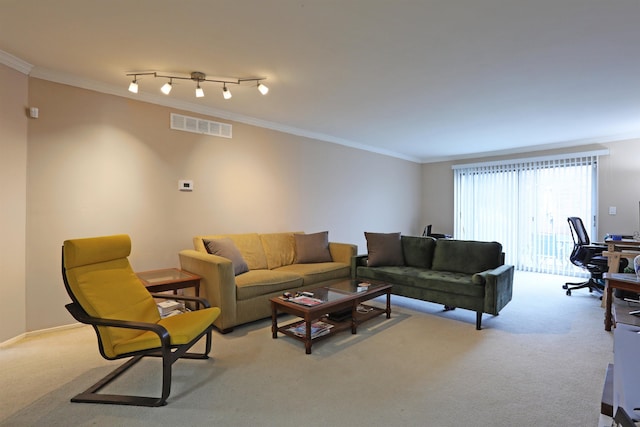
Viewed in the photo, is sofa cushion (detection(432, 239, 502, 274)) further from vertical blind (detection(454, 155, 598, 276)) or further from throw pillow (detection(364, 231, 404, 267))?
vertical blind (detection(454, 155, 598, 276))

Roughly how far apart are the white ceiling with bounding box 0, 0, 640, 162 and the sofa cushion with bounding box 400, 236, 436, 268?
174 centimetres

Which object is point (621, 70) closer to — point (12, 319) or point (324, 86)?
point (324, 86)

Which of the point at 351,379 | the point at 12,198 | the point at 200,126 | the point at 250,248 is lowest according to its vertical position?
the point at 351,379

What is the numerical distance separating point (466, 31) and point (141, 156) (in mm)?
3409

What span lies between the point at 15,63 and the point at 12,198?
1.19 m

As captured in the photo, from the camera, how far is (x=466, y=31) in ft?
7.47

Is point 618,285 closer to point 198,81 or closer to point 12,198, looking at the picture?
point 198,81

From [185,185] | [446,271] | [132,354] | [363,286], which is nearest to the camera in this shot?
[132,354]

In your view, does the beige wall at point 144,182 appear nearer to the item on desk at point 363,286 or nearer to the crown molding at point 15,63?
the crown molding at point 15,63

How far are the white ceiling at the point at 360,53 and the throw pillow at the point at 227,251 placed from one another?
5.56 feet

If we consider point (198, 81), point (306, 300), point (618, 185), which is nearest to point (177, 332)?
point (306, 300)

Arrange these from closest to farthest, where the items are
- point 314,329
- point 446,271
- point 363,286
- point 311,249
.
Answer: point 314,329, point 363,286, point 446,271, point 311,249

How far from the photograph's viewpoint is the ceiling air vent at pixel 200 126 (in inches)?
151

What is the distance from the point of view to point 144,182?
359 cm
